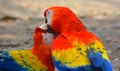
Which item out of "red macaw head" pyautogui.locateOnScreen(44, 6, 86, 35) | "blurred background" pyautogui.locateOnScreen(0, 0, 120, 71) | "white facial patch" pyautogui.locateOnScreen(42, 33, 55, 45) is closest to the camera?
"red macaw head" pyautogui.locateOnScreen(44, 6, 86, 35)

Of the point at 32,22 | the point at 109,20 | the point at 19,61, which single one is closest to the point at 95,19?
the point at 109,20

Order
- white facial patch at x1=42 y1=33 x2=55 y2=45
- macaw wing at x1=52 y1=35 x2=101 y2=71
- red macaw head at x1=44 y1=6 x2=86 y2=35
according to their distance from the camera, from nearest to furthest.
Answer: macaw wing at x1=52 y1=35 x2=101 y2=71
red macaw head at x1=44 y1=6 x2=86 y2=35
white facial patch at x1=42 y1=33 x2=55 y2=45

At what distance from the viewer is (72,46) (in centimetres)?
315

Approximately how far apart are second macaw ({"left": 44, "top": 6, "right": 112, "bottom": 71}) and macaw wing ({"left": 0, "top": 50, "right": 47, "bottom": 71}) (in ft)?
0.83

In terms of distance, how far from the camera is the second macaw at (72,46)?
3.05 meters

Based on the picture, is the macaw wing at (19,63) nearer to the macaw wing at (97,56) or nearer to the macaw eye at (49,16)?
the macaw eye at (49,16)

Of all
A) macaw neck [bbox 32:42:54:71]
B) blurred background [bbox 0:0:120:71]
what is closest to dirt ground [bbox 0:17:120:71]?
blurred background [bbox 0:0:120:71]

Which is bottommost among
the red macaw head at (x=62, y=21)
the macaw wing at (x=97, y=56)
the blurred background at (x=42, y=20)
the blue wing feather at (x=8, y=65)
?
the blurred background at (x=42, y=20)

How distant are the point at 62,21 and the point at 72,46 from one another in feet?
0.80

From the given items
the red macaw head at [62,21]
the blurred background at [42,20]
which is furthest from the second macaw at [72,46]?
the blurred background at [42,20]

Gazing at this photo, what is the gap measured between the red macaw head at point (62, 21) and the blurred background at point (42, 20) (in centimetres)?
111

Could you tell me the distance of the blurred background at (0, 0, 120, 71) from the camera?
5.72 metres

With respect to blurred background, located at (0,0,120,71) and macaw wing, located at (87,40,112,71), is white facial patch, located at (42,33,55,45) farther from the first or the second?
blurred background, located at (0,0,120,71)

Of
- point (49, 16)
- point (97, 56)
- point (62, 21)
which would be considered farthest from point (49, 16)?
point (97, 56)
